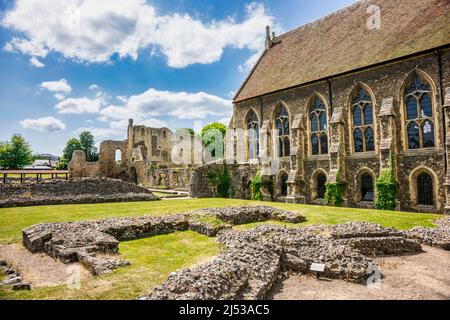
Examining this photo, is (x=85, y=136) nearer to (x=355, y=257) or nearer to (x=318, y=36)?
(x=318, y=36)

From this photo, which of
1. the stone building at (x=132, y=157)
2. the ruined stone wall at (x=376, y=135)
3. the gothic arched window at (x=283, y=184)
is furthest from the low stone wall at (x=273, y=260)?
the stone building at (x=132, y=157)

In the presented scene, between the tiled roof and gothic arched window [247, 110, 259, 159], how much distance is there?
2039 mm

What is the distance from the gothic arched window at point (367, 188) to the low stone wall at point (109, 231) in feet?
25.1

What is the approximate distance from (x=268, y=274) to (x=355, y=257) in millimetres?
2597

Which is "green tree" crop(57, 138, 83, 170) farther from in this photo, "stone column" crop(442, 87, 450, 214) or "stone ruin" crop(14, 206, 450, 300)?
"stone column" crop(442, 87, 450, 214)

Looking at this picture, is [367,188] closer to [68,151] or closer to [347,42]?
[347,42]

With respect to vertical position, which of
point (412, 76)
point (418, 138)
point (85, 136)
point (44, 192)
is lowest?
point (44, 192)

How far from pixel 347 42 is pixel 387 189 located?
460 inches

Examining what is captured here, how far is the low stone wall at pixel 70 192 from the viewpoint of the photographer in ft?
73.4

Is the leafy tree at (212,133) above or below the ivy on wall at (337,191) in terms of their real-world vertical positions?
above

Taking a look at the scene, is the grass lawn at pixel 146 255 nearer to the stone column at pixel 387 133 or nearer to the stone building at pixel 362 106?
the stone column at pixel 387 133

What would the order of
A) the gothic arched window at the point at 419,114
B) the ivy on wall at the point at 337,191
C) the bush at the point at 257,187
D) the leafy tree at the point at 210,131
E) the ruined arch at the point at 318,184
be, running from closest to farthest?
the gothic arched window at the point at 419,114 → the ivy on wall at the point at 337,191 → the ruined arch at the point at 318,184 → the bush at the point at 257,187 → the leafy tree at the point at 210,131
